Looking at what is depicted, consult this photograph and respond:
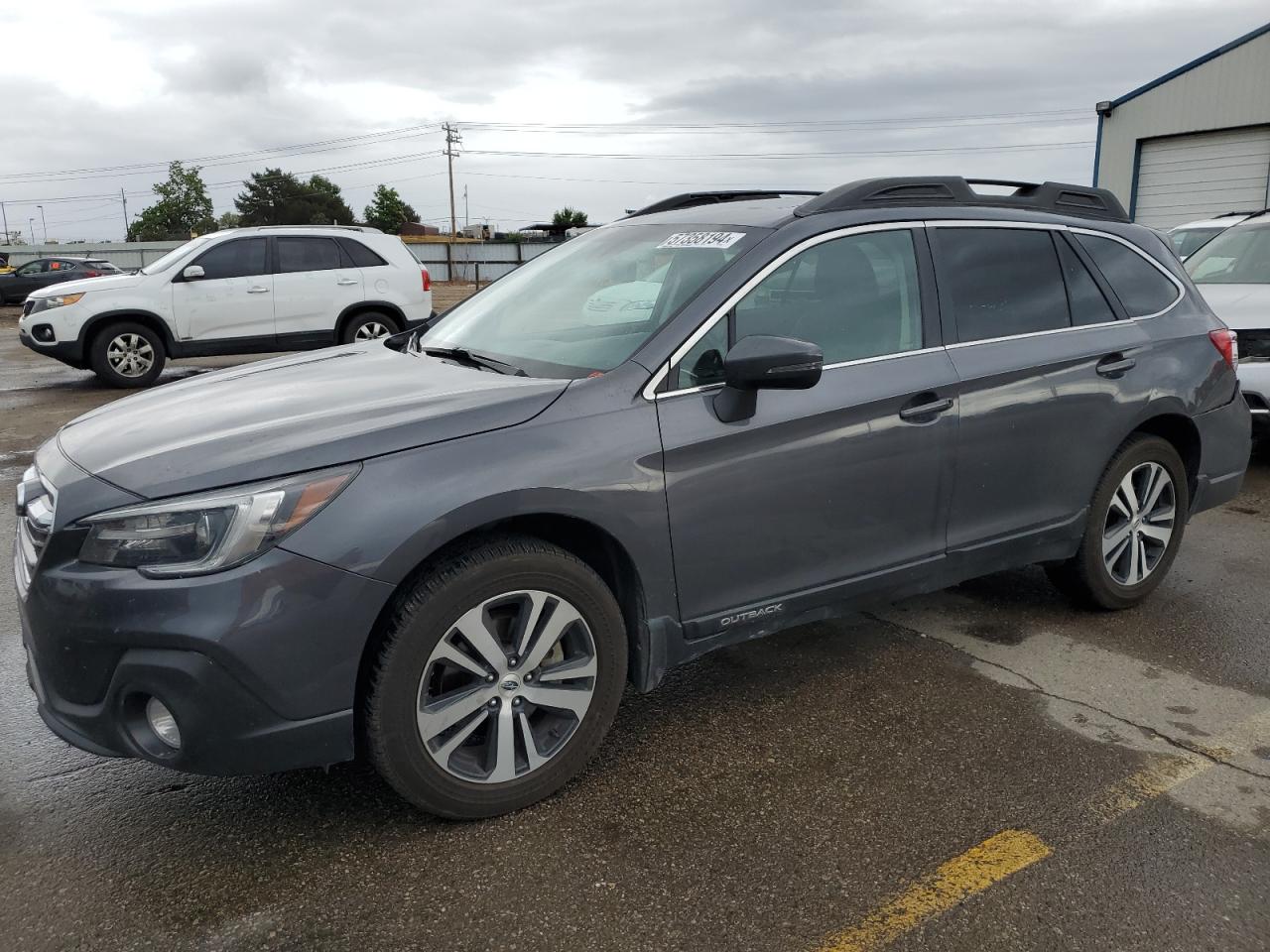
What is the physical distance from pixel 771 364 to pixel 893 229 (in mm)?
1031

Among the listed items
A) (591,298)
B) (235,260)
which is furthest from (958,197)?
(235,260)

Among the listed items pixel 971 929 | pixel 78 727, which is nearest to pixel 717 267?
pixel 971 929

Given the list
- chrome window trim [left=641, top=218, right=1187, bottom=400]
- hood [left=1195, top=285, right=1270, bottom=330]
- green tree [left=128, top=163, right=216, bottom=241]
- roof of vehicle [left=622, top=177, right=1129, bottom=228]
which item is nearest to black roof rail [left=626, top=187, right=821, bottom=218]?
roof of vehicle [left=622, top=177, right=1129, bottom=228]

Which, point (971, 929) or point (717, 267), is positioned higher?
point (717, 267)

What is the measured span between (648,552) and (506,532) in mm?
424

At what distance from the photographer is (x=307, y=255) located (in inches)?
480

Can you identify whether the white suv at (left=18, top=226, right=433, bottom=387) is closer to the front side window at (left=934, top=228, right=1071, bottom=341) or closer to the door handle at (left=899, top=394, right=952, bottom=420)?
the front side window at (left=934, top=228, right=1071, bottom=341)

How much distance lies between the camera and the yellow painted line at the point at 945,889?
237 cm

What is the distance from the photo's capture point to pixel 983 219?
3857 millimetres

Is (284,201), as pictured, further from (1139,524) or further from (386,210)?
(1139,524)

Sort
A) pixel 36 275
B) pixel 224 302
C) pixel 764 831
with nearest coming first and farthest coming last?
pixel 764 831
pixel 224 302
pixel 36 275

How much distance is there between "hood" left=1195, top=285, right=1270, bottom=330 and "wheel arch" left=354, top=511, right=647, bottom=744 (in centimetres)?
539

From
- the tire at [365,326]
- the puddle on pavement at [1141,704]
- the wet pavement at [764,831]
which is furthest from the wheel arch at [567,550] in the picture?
the tire at [365,326]

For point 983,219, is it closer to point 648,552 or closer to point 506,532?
point 648,552
